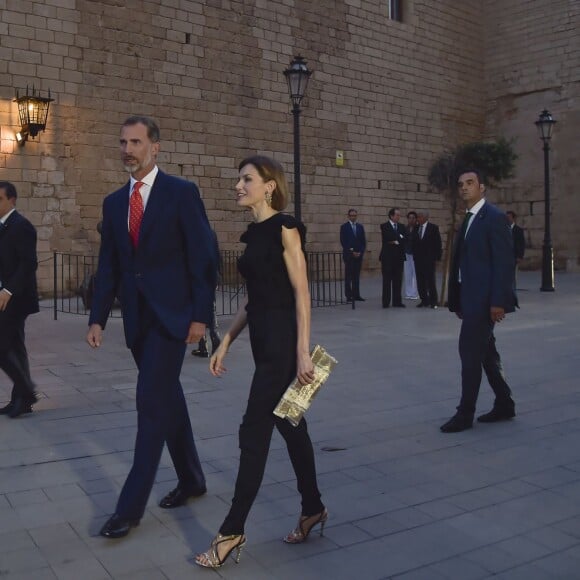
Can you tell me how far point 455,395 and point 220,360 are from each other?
10.5ft

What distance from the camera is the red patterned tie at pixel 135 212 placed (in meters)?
3.31

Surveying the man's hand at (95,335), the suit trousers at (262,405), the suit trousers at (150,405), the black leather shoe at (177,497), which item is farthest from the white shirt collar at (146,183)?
the black leather shoe at (177,497)

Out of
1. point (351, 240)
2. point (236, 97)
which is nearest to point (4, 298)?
point (351, 240)

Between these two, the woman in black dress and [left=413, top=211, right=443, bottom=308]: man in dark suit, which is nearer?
the woman in black dress

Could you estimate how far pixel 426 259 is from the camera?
12.7 m

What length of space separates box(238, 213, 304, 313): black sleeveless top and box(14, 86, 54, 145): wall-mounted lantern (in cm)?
→ 1101

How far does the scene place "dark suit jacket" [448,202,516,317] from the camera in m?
4.73

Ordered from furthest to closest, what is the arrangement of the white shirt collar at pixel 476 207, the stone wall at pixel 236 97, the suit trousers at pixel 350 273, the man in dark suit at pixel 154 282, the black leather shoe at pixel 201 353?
1. the stone wall at pixel 236 97
2. the suit trousers at pixel 350 273
3. the black leather shoe at pixel 201 353
4. the white shirt collar at pixel 476 207
5. the man in dark suit at pixel 154 282

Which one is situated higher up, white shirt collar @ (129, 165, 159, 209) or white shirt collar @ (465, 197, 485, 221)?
white shirt collar @ (129, 165, 159, 209)

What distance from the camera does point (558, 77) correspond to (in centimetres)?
2138

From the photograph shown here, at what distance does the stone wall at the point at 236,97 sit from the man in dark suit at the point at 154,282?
10.6m

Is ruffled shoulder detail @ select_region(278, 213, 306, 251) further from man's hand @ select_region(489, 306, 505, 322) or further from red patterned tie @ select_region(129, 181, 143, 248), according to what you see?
man's hand @ select_region(489, 306, 505, 322)

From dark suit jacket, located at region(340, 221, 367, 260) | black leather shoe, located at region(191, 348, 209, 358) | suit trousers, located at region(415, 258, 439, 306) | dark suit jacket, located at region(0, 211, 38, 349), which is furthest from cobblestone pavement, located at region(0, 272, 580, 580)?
dark suit jacket, located at region(340, 221, 367, 260)

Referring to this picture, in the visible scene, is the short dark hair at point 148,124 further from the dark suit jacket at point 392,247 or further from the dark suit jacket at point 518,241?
the dark suit jacket at point 518,241
